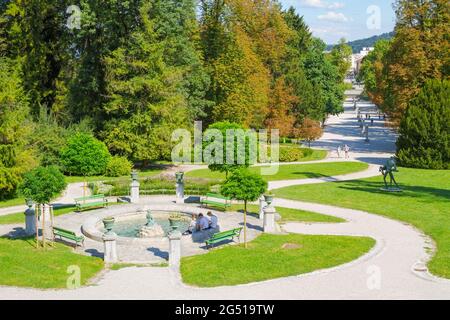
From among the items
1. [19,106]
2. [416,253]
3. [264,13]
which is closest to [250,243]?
[416,253]

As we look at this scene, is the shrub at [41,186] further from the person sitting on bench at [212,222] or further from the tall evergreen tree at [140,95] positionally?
the tall evergreen tree at [140,95]

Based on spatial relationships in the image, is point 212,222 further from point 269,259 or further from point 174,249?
point 269,259

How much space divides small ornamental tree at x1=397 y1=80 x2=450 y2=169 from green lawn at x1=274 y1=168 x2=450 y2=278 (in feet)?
11.6

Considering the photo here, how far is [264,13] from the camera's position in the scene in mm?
54250

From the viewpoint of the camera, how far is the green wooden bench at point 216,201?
26.2 metres

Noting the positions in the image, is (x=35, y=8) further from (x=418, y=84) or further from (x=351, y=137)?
(x=351, y=137)

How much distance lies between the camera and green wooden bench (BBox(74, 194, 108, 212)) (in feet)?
85.3

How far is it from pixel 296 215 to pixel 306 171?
1549cm

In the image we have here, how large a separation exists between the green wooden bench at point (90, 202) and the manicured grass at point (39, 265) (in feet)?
18.4

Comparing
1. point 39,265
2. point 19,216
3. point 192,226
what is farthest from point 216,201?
point 39,265

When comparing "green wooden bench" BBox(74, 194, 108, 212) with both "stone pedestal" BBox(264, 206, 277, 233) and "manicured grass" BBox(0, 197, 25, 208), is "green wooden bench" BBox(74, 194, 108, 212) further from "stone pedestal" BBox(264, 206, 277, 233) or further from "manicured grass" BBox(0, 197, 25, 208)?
"stone pedestal" BBox(264, 206, 277, 233)

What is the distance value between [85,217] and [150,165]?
20152 millimetres

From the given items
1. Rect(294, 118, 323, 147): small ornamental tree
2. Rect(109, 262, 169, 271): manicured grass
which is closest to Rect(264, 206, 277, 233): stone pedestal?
Rect(109, 262, 169, 271): manicured grass

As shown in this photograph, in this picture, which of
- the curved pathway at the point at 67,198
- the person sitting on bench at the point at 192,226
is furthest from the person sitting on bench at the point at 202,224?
the curved pathway at the point at 67,198
